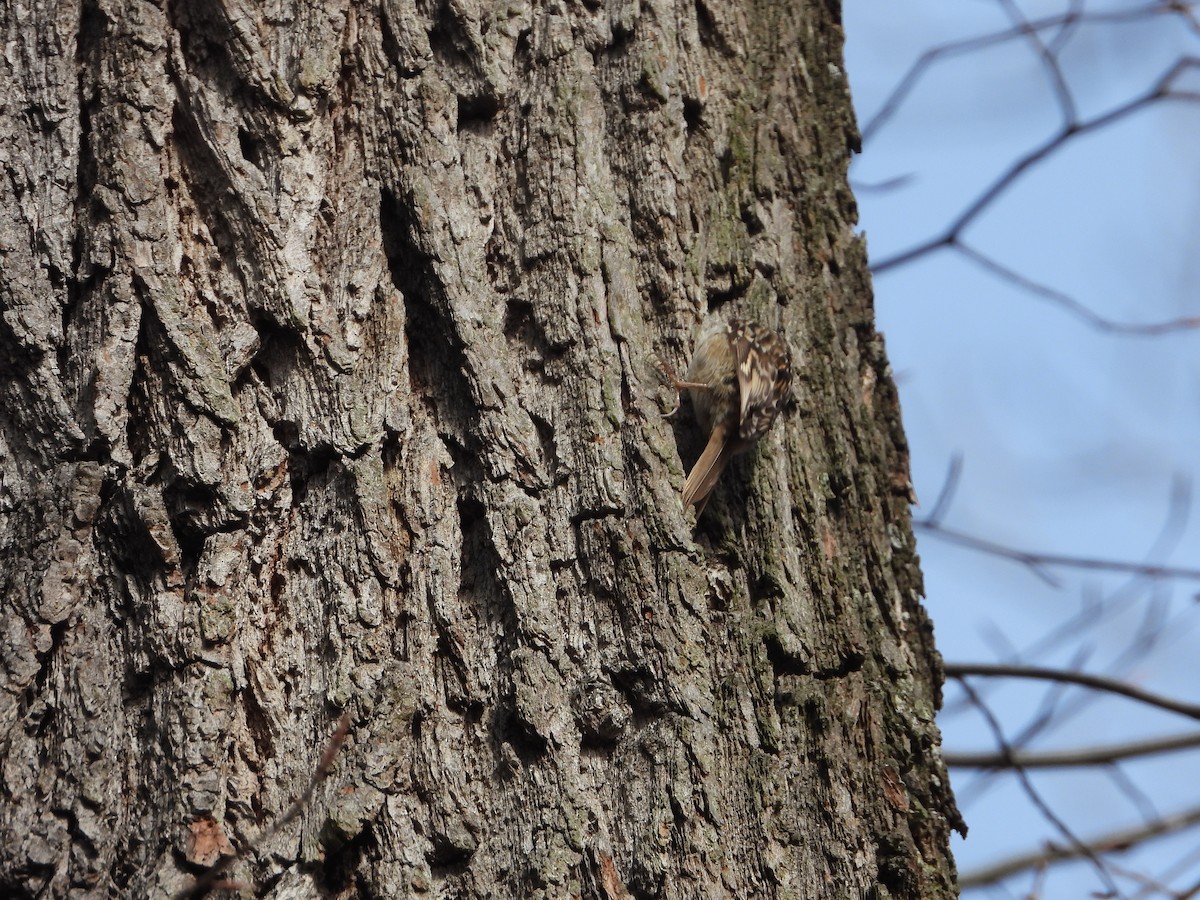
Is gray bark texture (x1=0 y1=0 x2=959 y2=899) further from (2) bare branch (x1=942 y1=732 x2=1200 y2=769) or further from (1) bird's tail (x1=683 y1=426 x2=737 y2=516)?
(2) bare branch (x1=942 y1=732 x2=1200 y2=769)

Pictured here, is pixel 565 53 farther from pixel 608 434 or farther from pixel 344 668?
pixel 344 668

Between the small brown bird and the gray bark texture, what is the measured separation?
7 centimetres

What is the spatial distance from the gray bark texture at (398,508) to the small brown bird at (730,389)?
2.7 inches

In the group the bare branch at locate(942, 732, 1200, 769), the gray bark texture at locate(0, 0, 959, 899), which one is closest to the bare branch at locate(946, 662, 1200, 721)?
the bare branch at locate(942, 732, 1200, 769)

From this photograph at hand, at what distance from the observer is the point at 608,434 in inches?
84.0

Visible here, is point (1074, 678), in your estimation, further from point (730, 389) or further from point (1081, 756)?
point (730, 389)

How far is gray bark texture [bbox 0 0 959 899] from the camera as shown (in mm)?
1837

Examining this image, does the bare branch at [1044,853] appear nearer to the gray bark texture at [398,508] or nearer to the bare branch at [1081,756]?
the bare branch at [1081,756]

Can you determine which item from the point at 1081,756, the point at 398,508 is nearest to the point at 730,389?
the point at 398,508

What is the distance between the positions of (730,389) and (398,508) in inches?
38.1

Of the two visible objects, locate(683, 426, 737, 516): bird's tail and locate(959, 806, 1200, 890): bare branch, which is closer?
locate(683, 426, 737, 516): bird's tail

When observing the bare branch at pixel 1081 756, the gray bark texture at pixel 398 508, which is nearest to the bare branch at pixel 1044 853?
the bare branch at pixel 1081 756

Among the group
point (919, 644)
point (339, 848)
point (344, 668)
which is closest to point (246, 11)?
point (344, 668)

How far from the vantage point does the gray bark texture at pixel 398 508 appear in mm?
1837
